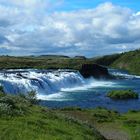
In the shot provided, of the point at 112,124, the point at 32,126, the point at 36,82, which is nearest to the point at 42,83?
the point at 36,82

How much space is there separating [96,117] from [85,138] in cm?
2642

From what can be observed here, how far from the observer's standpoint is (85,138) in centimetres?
2312

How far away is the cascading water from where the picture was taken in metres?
78.8

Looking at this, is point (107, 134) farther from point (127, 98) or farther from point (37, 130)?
point (127, 98)

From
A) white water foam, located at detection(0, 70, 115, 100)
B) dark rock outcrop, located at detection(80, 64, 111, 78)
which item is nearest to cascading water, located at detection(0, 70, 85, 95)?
white water foam, located at detection(0, 70, 115, 100)

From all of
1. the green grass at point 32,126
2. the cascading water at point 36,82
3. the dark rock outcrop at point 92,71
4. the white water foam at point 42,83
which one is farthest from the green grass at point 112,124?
the dark rock outcrop at point 92,71

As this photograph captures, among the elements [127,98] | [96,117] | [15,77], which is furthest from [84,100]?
[96,117]

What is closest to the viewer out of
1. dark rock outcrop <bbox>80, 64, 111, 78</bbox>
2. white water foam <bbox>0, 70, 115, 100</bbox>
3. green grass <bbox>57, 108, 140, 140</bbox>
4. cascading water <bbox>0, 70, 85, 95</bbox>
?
green grass <bbox>57, 108, 140, 140</bbox>

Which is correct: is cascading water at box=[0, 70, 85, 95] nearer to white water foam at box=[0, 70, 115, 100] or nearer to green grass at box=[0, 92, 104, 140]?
white water foam at box=[0, 70, 115, 100]

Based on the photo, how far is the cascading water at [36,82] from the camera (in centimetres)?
7881

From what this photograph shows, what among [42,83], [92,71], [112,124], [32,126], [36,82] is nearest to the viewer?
[32,126]

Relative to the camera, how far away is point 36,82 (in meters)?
87.1

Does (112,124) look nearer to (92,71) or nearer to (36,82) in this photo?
(36,82)

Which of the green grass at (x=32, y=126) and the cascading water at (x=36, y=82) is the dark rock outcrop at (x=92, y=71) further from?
the green grass at (x=32, y=126)
